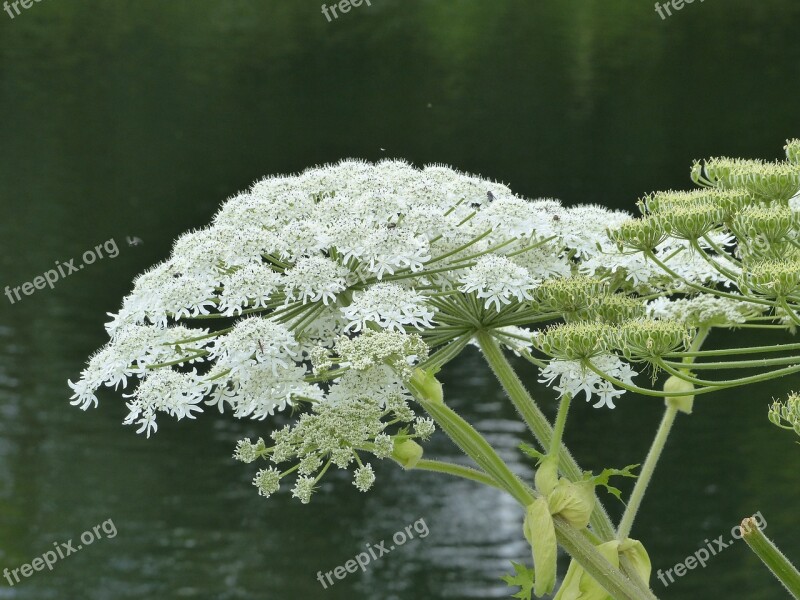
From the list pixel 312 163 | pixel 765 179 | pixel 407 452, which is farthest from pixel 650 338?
pixel 312 163

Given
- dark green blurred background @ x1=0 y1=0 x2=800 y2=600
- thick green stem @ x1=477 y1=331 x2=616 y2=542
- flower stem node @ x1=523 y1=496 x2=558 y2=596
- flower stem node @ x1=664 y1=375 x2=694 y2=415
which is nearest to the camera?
flower stem node @ x1=523 y1=496 x2=558 y2=596

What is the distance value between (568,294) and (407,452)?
2.83 ft

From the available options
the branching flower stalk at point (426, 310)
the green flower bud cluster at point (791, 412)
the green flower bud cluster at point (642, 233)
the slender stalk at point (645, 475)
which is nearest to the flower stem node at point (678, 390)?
the slender stalk at point (645, 475)

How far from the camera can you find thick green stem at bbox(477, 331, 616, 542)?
4.60m

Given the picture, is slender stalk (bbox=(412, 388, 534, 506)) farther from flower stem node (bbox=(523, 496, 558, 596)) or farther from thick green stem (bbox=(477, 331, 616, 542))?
thick green stem (bbox=(477, 331, 616, 542))

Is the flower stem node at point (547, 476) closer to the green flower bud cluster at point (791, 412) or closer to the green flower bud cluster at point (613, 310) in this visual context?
the green flower bud cluster at point (613, 310)

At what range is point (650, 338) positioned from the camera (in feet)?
12.6

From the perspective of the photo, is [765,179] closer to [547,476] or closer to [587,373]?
[587,373]

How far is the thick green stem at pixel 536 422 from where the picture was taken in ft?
15.1

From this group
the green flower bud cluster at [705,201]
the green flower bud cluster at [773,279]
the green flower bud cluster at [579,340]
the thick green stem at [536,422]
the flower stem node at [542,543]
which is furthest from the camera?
the thick green stem at [536,422]

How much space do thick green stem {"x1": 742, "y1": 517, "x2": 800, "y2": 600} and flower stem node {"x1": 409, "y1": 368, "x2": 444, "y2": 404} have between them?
112 centimetres

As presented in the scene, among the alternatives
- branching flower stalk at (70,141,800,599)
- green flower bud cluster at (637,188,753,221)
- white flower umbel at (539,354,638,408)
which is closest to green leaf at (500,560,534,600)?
branching flower stalk at (70,141,800,599)

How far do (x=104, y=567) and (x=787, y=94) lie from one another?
32771 mm

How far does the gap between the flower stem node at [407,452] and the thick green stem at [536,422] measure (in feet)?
1.56
